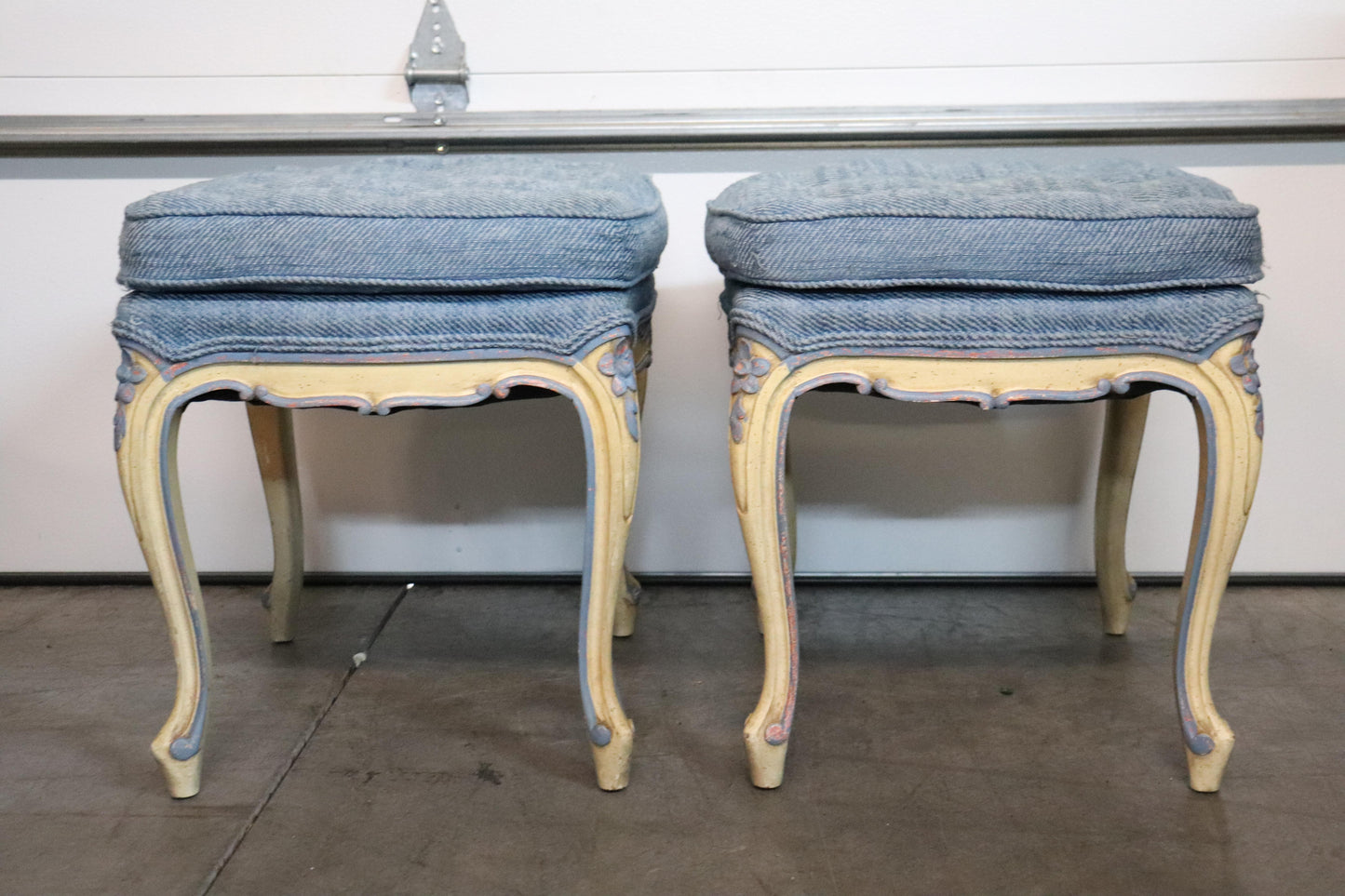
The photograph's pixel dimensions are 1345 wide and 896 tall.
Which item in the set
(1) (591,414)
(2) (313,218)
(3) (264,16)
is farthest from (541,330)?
→ (3) (264,16)

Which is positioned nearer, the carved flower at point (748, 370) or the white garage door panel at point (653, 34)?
the carved flower at point (748, 370)

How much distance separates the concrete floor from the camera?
1020 millimetres

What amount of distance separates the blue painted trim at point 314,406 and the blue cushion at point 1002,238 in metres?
0.23

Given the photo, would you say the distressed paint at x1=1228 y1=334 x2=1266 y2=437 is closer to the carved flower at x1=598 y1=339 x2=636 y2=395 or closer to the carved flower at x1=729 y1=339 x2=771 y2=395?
the carved flower at x1=729 y1=339 x2=771 y2=395

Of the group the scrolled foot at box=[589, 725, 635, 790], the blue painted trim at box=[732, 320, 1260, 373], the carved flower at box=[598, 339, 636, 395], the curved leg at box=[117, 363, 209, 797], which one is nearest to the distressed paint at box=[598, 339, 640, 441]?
the carved flower at box=[598, 339, 636, 395]

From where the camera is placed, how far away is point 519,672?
1.40 m

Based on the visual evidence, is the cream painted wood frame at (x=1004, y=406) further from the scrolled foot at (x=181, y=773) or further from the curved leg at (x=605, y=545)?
the scrolled foot at (x=181, y=773)

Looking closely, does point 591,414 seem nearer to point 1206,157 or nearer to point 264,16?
point 264,16

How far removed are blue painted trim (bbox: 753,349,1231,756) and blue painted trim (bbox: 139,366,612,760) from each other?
17 cm

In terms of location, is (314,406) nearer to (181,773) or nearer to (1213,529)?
(181,773)

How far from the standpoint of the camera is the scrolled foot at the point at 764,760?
43.7 inches

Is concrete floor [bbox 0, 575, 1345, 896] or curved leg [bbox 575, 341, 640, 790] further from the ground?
curved leg [bbox 575, 341, 640, 790]

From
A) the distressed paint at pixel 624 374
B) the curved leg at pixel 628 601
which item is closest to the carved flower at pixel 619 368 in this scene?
the distressed paint at pixel 624 374

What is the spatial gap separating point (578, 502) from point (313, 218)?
2.30 feet
